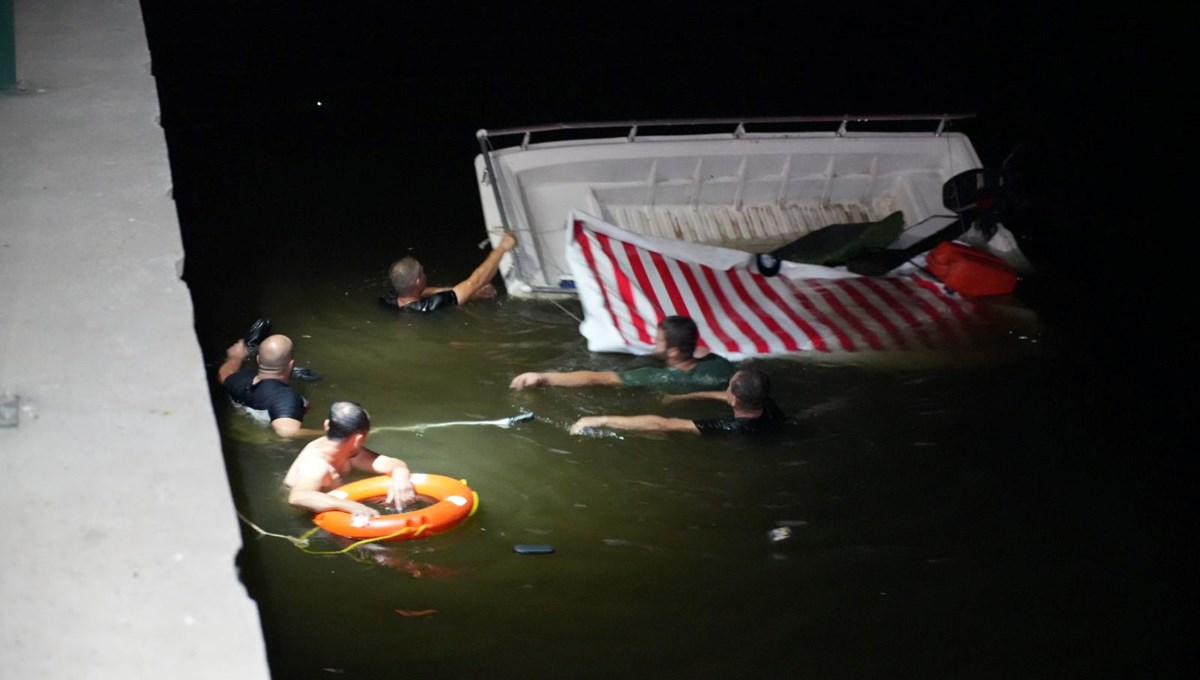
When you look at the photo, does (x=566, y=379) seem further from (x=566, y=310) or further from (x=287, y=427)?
(x=287, y=427)

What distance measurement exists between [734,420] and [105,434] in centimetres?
495

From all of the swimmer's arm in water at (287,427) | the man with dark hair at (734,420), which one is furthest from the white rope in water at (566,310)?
the swimmer's arm in water at (287,427)

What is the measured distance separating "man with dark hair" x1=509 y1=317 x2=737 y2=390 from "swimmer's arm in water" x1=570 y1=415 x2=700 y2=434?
18.7 inches

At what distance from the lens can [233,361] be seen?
776 cm

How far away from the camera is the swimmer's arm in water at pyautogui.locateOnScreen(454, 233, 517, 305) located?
30.1 feet

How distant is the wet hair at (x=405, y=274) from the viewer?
29.2ft

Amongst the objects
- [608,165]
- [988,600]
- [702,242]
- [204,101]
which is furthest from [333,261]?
[988,600]

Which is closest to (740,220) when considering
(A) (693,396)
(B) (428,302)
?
(A) (693,396)

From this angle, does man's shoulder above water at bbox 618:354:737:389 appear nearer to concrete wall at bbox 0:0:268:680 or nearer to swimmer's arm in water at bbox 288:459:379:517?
swimmer's arm in water at bbox 288:459:379:517

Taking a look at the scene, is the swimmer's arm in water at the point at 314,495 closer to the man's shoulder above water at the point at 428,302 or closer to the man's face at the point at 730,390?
the man's face at the point at 730,390

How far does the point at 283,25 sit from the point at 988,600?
38.7ft

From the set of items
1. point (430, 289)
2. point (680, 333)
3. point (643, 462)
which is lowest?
point (643, 462)

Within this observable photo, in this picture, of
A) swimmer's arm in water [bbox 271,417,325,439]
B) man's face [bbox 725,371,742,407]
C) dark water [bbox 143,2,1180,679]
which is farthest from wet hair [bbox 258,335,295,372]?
man's face [bbox 725,371,742,407]

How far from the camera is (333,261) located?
A: 32.7 feet
